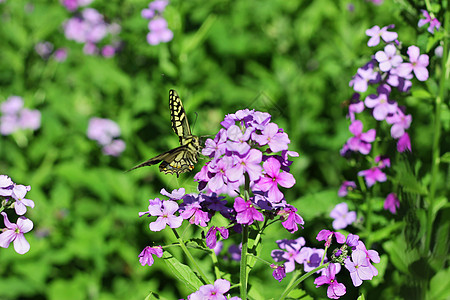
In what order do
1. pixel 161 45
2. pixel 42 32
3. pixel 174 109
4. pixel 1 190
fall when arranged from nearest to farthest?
pixel 1 190 < pixel 174 109 < pixel 161 45 < pixel 42 32

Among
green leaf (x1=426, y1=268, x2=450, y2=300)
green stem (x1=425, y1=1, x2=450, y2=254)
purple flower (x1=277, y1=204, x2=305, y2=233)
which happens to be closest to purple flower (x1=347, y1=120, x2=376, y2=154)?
green stem (x1=425, y1=1, x2=450, y2=254)

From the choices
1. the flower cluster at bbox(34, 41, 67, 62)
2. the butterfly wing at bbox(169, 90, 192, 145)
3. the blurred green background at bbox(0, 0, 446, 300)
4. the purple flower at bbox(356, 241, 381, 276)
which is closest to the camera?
the purple flower at bbox(356, 241, 381, 276)

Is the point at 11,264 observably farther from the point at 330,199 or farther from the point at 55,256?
the point at 330,199

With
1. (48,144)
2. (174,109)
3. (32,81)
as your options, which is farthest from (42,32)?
(174,109)

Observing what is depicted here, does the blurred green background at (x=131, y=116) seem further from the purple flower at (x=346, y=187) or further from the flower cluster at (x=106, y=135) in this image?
the purple flower at (x=346, y=187)

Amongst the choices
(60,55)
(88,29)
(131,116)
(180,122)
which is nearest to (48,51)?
(60,55)

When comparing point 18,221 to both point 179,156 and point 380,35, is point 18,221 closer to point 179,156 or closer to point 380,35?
point 179,156

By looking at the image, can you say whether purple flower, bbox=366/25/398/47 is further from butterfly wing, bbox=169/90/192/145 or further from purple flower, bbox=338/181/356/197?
butterfly wing, bbox=169/90/192/145
